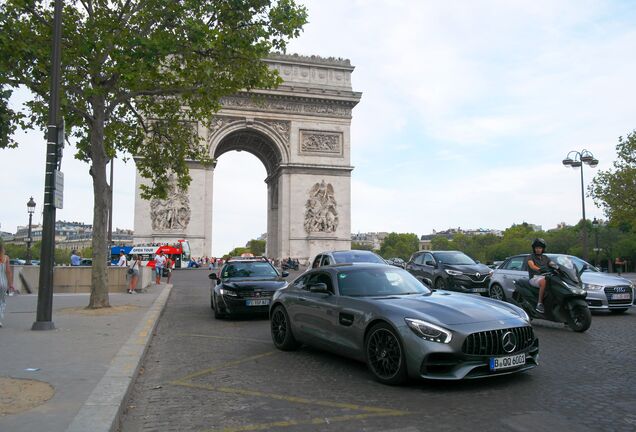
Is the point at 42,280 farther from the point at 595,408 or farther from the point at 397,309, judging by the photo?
the point at 595,408

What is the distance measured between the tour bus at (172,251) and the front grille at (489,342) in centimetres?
3400

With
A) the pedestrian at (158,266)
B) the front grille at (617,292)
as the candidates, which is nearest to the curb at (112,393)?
the front grille at (617,292)

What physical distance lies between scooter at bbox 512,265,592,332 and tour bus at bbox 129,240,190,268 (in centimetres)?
3118

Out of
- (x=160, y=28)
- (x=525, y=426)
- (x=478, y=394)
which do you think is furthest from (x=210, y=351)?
(x=160, y=28)

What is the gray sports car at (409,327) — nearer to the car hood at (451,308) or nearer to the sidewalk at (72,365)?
the car hood at (451,308)

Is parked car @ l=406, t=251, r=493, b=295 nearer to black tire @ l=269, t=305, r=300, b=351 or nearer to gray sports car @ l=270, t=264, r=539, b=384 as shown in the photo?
black tire @ l=269, t=305, r=300, b=351

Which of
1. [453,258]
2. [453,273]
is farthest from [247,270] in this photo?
[453,258]

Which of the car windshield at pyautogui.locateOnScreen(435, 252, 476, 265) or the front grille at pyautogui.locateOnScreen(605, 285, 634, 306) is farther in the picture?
the car windshield at pyautogui.locateOnScreen(435, 252, 476, 265)

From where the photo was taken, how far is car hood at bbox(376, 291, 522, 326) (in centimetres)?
539

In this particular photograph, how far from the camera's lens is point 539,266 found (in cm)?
959

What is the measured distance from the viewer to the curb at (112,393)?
13.1ft

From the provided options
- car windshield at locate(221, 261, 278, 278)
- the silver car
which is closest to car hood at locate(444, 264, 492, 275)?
the silver car

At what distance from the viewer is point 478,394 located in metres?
5.07

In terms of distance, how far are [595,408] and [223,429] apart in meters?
3.06
